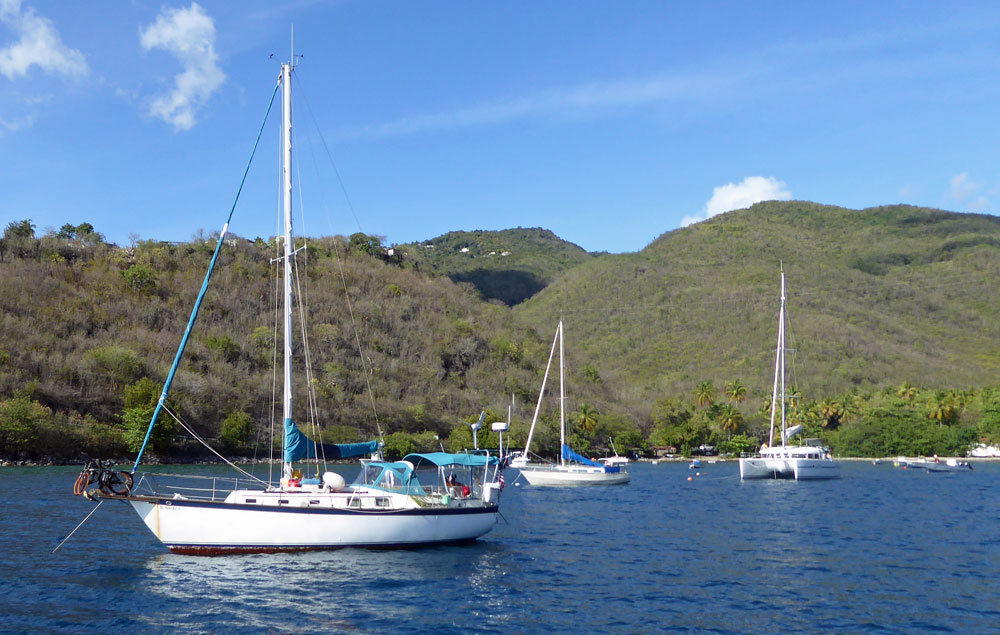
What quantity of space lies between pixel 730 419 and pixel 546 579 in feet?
301

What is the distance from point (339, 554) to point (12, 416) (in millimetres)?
55685

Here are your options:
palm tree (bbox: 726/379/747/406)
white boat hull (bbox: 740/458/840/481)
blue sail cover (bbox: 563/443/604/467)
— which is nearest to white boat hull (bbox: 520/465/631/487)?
blue sail cover (bbox: 563/443/604/467)

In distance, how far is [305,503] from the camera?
2436 centimetres

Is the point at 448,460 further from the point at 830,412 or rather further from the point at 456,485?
the point at 830,412

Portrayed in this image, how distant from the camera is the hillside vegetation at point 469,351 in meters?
85.2

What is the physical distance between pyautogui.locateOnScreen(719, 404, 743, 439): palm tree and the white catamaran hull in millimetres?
91051

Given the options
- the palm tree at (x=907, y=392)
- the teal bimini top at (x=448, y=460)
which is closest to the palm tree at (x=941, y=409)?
the palm tree at (x=907, y=392)

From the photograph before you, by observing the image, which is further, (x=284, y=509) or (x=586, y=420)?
(x=586, y=420)

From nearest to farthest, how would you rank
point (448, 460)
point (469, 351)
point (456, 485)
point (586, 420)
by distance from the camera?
point (448, 460)
point (456, 485)
point (586, 420)
point (469, 351)

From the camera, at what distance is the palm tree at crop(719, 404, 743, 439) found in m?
109

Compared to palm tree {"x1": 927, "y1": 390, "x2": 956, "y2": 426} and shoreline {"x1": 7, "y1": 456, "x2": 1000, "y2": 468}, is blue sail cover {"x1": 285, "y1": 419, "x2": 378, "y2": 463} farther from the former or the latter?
palm tree {"x1": 927, "y1": 390, "x2": 956, "y2": 426}

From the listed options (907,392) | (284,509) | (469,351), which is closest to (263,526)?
(284,509)

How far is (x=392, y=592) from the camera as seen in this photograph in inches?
809

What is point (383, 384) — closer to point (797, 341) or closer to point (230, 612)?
point (797, 341)
